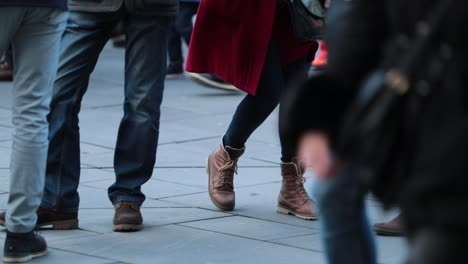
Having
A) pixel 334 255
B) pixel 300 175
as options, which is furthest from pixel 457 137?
pixel 300 175

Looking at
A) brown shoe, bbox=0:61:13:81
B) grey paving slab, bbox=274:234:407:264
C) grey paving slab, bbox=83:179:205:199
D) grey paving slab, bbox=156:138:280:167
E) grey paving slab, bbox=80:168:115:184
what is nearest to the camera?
grey paving slab, bbox=274:234:407:264

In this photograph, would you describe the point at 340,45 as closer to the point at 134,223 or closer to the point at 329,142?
the point at 329,142

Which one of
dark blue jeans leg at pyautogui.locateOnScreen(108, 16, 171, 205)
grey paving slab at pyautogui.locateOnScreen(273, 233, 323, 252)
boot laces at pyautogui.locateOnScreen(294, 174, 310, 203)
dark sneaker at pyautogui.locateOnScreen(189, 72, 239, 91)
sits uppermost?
dark blue jeans leg at pyautogui.locateOnScreen(108, 16, 171, 205)

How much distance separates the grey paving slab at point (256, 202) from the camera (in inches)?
228

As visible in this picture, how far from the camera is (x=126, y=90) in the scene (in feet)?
17.7

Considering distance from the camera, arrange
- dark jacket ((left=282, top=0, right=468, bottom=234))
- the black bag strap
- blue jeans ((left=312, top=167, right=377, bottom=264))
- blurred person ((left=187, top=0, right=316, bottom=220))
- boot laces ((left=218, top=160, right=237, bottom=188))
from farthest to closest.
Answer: boot laces ((left=218, top=160, right=237, bottom=188)) < blurred person ((left=187, top=0, right=316, bottom=220)) < blue jeans ((left=312, top=167, right=377, bottom=264)) < the black bag strap < dark jacket ((left=282, top=0, right=468, bottom=234))

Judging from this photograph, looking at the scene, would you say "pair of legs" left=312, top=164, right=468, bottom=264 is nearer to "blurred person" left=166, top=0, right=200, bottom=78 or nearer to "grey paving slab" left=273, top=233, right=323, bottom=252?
"grey paving slab" left=273, top=233, right=323, bottom=252

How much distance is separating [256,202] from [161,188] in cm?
63

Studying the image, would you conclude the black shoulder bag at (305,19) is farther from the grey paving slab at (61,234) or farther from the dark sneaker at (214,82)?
the dark sneaker at (214,82)

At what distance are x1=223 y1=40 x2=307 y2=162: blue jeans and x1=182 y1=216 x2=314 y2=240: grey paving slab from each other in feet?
1.28

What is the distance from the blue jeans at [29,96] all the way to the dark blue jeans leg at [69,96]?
552 millimetres

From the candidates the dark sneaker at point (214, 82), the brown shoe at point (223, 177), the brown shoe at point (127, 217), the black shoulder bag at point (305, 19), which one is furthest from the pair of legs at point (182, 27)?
the brown shoe at point (127, 217)

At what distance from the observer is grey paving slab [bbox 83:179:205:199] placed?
20.7ft

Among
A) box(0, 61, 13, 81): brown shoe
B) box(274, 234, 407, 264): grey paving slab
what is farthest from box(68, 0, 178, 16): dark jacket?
box(0, 61, 13, 81): brown shoe
